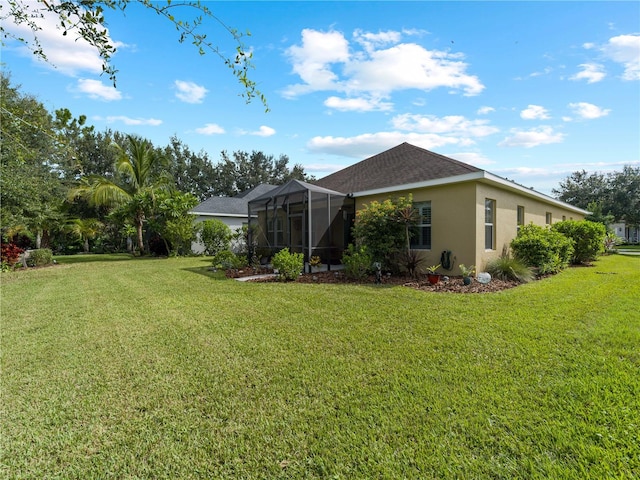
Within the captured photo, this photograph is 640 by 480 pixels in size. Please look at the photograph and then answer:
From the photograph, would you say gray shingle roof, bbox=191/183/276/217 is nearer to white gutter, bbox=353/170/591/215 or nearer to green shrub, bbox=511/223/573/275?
white gutter, bbox=353/170/591/215

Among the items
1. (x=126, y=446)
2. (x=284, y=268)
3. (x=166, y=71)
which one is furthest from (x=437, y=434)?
(x=284, y=268)

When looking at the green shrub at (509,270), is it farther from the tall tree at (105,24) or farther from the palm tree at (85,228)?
the palm tree at (85,228)

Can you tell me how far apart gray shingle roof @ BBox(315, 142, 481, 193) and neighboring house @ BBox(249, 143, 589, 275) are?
3cm

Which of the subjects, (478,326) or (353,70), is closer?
(478,326)

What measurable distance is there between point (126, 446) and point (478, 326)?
462 cm

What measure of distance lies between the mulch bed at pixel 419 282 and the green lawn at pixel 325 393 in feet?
5.80

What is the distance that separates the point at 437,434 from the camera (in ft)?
7.36

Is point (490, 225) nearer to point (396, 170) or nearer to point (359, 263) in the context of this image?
point (396, 170)

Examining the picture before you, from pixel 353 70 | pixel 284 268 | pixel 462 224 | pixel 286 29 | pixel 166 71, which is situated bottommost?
pixel 284 268

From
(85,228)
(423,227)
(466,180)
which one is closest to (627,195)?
(423,227)

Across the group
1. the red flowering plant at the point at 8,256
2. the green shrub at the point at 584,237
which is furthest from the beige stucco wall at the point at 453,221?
the red flowering plant at the point at 8,256

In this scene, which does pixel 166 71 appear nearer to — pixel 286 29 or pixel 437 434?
pixel 286 29

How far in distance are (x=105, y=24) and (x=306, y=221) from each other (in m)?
8.44

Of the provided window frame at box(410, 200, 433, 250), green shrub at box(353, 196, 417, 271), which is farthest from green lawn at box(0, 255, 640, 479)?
window frame at box(410, 200, 433, 250)
